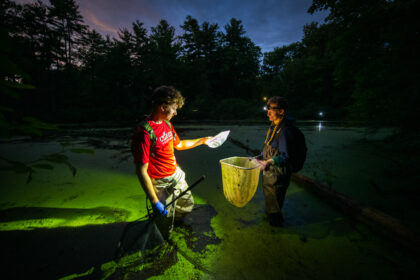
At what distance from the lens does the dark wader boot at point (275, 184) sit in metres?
2.49

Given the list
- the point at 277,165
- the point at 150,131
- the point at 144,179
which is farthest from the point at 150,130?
the point at 277,165

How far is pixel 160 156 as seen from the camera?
7.20 ft

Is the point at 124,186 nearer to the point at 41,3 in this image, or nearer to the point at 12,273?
the point at 12,273

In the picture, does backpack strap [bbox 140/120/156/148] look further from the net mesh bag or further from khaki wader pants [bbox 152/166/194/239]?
the net mesh bag

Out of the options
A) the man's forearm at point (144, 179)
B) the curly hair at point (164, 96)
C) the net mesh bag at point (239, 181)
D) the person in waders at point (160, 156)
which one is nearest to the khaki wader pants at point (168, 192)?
the person in waders at point (160, 156)

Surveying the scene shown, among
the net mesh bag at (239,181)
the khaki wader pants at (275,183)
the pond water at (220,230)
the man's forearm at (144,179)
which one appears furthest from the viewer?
the khaki wader pants at (275,183)

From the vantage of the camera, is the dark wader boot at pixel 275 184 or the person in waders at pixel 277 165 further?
the dark wader boot at pixel 275 184

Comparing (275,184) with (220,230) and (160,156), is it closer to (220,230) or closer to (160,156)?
(220,230)

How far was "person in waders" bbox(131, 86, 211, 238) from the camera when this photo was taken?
190 centimetres

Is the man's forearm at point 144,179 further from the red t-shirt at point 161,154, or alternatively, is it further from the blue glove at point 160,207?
the red t-shirt at point 161,154

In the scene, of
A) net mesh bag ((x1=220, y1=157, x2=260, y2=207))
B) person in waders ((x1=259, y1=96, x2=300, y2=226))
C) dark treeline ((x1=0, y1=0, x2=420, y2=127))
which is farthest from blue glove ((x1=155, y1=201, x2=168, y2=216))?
dark treeline ((x1=0, y1=0, x2=420, y2=127))

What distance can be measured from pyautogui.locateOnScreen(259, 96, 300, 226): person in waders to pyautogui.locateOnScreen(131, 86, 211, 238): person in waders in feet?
4.01

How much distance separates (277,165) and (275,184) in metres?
0.33

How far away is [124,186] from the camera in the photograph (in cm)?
403
